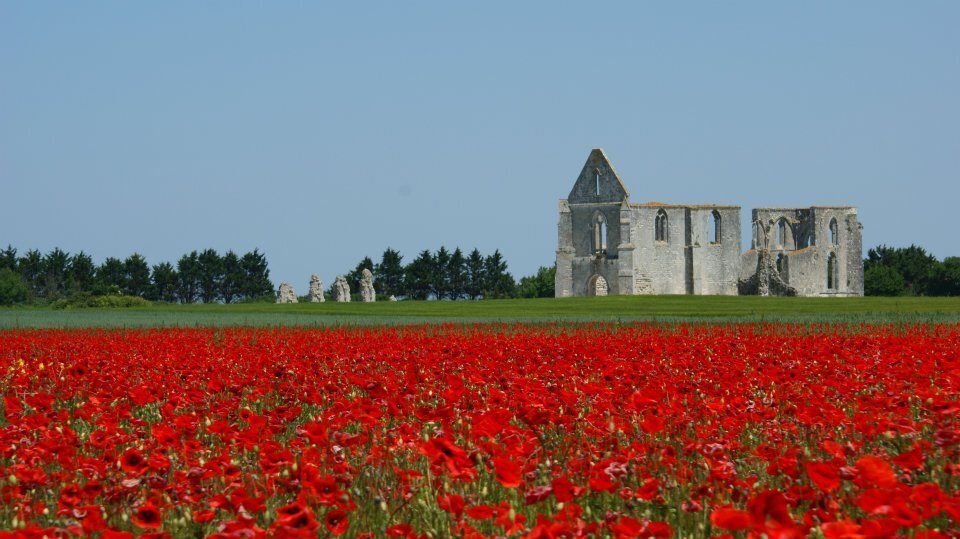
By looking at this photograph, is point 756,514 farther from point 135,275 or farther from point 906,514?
point 135,275

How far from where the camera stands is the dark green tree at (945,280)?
9769 centimetres

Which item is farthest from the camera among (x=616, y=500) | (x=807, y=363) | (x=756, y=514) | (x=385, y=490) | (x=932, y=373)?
(x=807, y=363)

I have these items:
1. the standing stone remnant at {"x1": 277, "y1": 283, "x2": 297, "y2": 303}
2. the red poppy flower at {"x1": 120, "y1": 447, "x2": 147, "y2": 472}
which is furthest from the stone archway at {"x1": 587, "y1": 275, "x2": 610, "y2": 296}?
the red poppy flower at {"x1": 120, "y1": 447, "x2": 147, "y2": 472}

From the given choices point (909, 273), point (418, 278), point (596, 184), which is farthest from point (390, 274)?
point (909, 273)

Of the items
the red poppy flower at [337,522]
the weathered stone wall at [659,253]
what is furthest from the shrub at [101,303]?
the red poppy flower at [337,522]

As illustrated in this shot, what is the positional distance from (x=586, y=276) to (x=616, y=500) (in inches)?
2898

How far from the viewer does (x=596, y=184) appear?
81250mm

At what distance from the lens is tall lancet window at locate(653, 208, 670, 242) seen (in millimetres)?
80688

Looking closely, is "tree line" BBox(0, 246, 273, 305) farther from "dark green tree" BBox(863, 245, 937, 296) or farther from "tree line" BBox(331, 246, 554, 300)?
"dark green tree" BBox(863, 245, 937, 296)

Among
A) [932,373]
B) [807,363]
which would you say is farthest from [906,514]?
[807,363]

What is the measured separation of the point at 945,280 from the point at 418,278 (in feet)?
161

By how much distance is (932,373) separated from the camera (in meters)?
10.3

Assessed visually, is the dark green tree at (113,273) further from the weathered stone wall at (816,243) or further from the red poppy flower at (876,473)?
the red poppy flower at (876,473)

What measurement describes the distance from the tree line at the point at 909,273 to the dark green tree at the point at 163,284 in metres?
65.4
